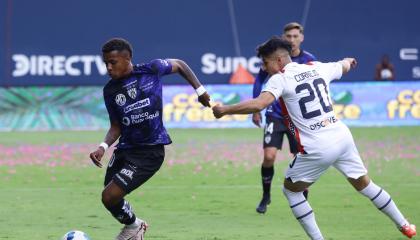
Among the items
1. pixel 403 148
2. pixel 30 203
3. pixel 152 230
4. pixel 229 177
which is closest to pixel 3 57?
pixel 403 148

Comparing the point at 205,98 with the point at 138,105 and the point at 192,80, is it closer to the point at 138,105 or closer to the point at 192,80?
the point at 192,80

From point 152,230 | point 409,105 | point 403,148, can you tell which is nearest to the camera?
point 152,230

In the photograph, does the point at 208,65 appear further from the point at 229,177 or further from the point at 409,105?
the point at 229,177

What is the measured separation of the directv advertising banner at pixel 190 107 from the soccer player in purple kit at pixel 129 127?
19182mm

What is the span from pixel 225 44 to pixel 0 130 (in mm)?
10143

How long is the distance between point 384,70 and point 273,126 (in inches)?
859

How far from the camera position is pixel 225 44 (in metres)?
37.7

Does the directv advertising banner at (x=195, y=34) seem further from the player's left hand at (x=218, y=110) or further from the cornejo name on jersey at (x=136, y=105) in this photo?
the player's left hand at (x=218, y=110)

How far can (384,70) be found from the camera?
35562 mm

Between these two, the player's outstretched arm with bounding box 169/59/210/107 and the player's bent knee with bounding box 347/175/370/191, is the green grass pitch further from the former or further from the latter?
the player's outstretched arm with bounding box 169/59/210/107

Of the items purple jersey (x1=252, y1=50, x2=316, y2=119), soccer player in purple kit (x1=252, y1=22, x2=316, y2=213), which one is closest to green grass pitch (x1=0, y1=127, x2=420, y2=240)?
soccer player in purple kit (x1=252, y1=22, x2=316, y2=213)

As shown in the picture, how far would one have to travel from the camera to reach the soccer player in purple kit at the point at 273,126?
547 inches

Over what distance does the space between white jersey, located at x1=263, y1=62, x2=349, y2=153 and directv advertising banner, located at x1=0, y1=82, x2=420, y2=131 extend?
19.5 m

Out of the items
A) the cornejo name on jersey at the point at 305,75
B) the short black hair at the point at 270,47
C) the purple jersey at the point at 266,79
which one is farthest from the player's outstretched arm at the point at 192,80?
the purple jersey at the point at 266,79
